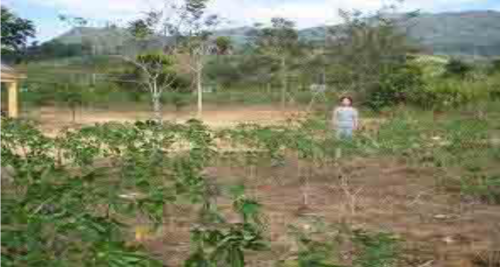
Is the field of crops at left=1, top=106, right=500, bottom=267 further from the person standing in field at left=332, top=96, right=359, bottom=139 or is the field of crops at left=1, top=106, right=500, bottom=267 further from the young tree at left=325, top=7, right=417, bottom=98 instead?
the young tree at left=325, top=7, right=417, bottom=98

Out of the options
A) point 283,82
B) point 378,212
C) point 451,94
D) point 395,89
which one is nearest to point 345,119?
point 378,212

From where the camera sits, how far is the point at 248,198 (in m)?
1.79

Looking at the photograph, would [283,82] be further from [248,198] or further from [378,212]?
[248,198]

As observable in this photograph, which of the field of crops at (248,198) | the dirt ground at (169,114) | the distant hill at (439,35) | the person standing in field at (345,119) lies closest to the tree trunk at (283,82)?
the dirt ground at (169,114)

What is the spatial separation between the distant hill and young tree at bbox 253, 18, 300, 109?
0.84 meters

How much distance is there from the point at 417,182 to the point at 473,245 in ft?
8.70

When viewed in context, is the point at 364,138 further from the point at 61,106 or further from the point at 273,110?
the point at 61,106

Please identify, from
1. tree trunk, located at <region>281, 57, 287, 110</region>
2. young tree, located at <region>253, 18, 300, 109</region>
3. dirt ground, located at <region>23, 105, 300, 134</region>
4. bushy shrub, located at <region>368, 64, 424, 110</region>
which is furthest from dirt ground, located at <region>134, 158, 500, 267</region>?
young tree, located at <region>253, 18, 300, 109</region>

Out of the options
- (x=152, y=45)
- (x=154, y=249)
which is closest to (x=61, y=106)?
(x=152, y=45)

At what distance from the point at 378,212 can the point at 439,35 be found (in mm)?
43775

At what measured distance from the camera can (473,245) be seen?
5086 millimetres

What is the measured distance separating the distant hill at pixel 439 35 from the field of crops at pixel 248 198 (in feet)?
47.8

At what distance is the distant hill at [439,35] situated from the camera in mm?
24125

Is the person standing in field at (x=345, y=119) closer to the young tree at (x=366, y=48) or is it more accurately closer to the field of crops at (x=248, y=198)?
the field of crops at (x=248, y=198)
